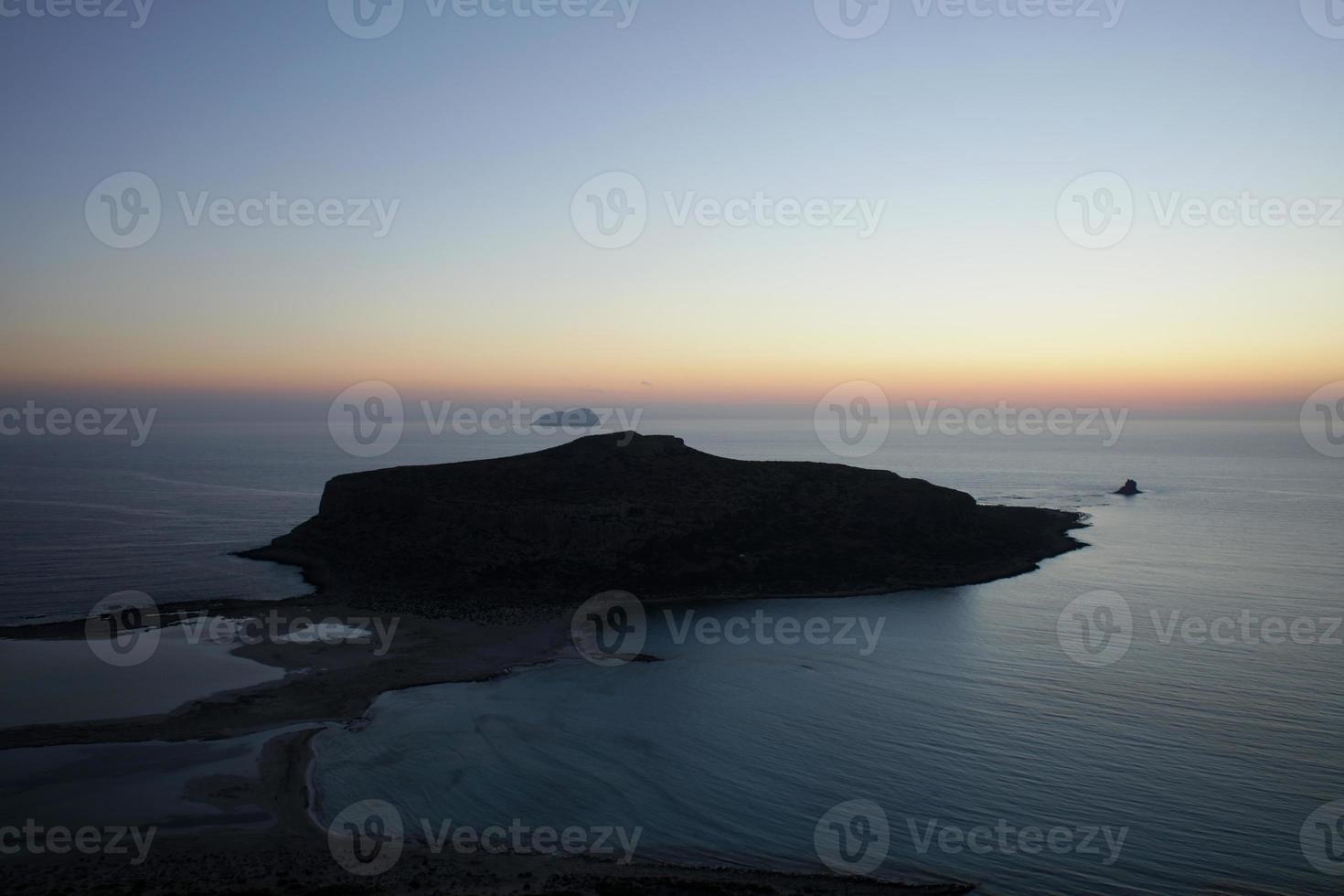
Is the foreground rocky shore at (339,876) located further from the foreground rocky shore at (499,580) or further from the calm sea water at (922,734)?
the calm sea water at (922,734)

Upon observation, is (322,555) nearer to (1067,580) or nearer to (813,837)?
(813,837)

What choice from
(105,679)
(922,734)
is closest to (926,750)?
(922,734)

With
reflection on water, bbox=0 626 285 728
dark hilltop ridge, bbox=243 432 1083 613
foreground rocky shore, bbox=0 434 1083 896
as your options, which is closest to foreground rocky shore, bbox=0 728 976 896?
foreground rocky shore, bbox=0 434 1083 896

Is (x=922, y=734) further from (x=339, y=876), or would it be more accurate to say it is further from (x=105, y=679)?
(x=105, y=679)

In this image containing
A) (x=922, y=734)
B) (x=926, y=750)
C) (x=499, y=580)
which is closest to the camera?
(x=926, y=750)

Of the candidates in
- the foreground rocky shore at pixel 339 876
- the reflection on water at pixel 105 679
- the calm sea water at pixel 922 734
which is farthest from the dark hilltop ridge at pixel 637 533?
the foreground rocky shore at pixel 339 876

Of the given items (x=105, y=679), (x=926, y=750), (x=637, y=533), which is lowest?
(x=926, y=750)

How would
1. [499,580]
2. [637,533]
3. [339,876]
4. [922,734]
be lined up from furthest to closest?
[637,533] < [499,580] < [922,734] < [339,876]
